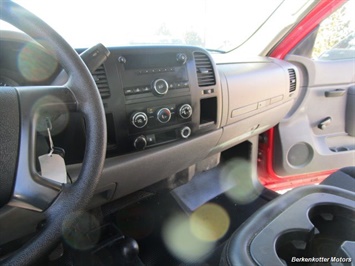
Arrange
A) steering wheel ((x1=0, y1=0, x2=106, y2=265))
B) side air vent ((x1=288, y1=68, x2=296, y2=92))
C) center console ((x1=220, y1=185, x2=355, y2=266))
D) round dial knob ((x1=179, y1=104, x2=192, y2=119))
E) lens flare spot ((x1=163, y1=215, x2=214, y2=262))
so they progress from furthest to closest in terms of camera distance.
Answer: side air vent ((x1=288, y1=68, x2=296, y2=92)) < lens flare spot ((x1=163, y1=215, x2=214, y2=262)) < round dial knob ((x1=179, y1=104, x2=192, y2=119)) < center console ((x1=220, y1=185, x2=355, y2=266)) < steering wheel ((x1=0, y1=0, x2=106, y2=265))

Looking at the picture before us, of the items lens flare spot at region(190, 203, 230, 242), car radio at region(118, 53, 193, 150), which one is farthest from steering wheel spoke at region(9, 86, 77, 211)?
lens flare spot at region(190, 203, 230, 242)

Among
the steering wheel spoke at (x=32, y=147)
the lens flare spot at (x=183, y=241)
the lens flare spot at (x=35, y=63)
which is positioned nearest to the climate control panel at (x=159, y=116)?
the lens flare spot at (x=35, y=63)

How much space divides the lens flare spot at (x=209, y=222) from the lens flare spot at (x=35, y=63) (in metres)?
1.18

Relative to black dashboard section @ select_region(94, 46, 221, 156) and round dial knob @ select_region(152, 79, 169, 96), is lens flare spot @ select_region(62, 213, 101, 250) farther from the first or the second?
round dial knob @ select_region(152, 79, 169, 96)

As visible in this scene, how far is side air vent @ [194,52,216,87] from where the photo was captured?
4.11 feet

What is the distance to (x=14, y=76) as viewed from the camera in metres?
0.91

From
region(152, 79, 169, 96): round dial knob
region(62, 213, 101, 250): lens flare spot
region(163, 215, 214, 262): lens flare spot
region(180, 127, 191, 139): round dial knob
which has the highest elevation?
region(152, 79, 169, 96): round dial knob

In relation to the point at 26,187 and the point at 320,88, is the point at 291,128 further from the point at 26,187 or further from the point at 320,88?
the point at 26,187

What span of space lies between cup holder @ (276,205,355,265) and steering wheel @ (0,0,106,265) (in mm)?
529

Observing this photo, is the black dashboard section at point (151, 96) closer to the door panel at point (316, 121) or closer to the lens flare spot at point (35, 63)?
the lens flare spot at point (35, 63)

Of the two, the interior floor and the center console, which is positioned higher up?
the center console

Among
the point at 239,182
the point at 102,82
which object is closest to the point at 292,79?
the point at 239,182

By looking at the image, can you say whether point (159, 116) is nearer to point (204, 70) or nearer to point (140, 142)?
point (140, 142)

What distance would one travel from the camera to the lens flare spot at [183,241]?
1.53 m
